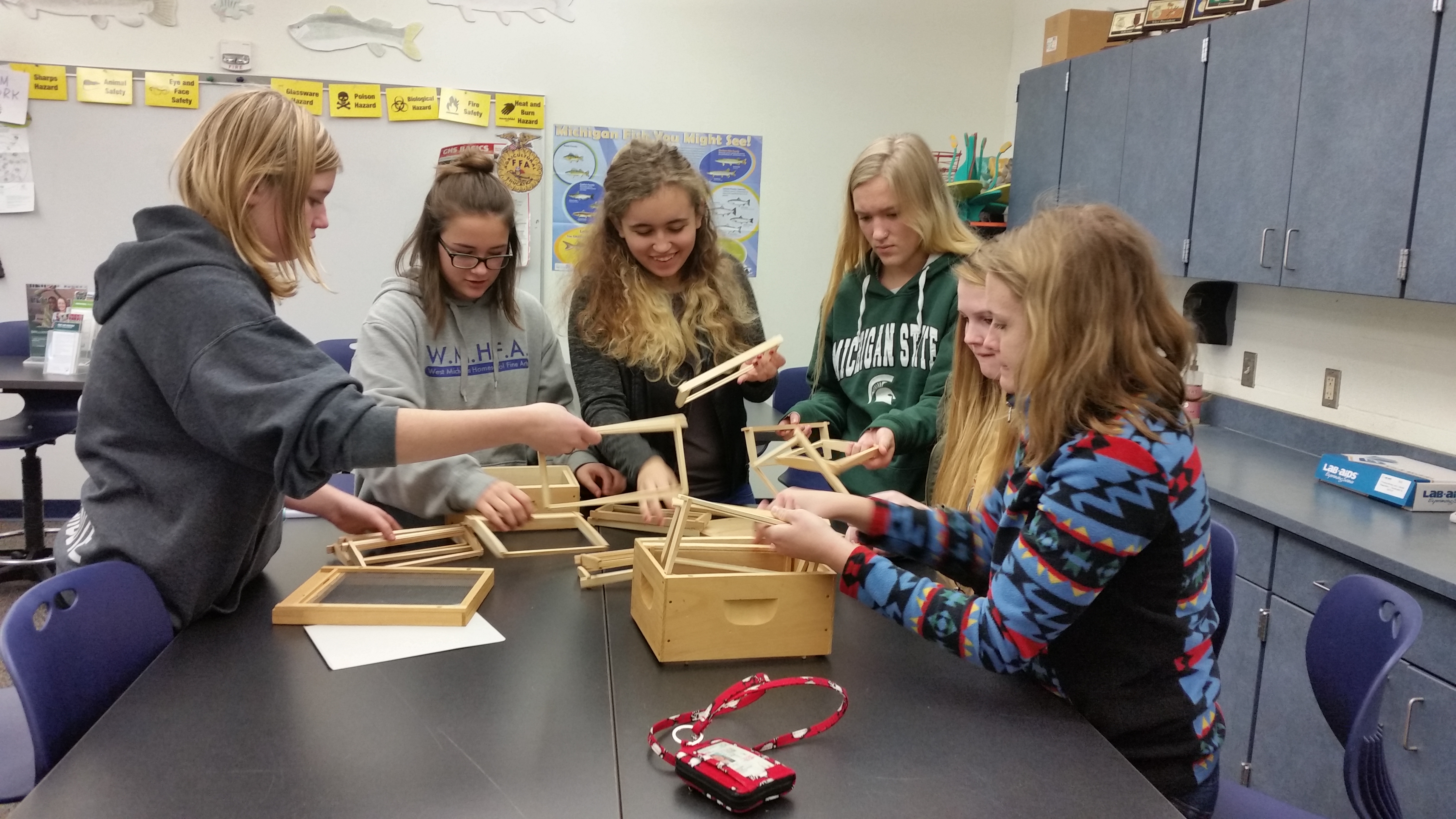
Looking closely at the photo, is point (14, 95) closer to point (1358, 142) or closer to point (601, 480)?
point (601, 480)

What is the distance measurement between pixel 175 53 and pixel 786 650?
162 inches

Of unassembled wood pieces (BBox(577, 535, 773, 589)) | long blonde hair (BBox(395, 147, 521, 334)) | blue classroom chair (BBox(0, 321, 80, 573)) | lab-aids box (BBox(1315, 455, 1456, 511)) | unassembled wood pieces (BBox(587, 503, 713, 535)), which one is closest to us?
unassembled wood pieces (BBox(577, 535, 773, 589))

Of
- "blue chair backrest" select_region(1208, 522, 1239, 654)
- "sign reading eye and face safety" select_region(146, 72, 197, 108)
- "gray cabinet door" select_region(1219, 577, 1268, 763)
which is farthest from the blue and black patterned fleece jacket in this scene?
"sign reading eye and face safety" select_region(146, 72, 197, 108)

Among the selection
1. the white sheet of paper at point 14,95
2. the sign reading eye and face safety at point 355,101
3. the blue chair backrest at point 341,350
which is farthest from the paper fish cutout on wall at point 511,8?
the white sheet of paper at point 14,95

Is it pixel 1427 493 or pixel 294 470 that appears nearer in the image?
pixel 294 470

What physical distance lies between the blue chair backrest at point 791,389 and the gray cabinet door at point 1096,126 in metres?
1.23

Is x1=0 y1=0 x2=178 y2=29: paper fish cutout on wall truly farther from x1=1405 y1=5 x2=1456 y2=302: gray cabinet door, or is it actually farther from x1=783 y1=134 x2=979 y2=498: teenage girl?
x1=1405 y1=5 x2=1456 y2=302: gray cabinet door

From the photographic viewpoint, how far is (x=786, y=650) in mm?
1339

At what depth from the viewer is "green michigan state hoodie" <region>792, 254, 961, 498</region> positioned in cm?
218

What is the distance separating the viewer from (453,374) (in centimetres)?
215

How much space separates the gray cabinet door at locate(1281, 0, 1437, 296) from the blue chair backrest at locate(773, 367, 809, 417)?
180 cm

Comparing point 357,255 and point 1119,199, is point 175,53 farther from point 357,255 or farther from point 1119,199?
point 1119,199

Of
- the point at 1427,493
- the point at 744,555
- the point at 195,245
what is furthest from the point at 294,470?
the point at 1427,493

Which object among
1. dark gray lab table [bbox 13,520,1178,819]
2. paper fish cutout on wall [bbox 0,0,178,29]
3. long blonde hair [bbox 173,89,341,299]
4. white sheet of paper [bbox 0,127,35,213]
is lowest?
dark gray lab table [bbox 13,520,1178,819]
